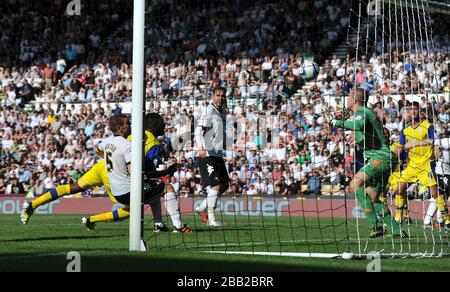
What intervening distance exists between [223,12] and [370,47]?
6836 millimetres

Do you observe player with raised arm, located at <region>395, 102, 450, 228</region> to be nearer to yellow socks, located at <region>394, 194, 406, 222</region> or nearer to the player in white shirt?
yellow socks, located at <region>394, 194, 406, 222</region>

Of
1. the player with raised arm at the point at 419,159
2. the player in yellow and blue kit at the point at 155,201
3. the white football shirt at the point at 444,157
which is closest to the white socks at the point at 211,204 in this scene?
the player in yellow and blue kit at the point at 155,201

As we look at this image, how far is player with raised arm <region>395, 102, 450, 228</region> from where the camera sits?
17.7m

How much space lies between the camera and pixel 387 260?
11211 mm

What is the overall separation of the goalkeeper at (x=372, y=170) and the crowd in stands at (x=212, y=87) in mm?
2915

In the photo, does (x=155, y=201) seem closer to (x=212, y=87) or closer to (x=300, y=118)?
(x=300, y=118)

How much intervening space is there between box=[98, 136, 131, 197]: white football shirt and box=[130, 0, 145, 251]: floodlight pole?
239 centimetres

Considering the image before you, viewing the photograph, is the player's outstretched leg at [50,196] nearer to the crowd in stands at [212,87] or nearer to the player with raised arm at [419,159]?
the crowd in stands at [212,87]

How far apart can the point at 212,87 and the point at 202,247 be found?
12655mm

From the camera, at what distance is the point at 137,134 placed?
11547mm

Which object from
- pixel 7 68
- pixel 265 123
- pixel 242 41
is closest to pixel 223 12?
pixel 242 41

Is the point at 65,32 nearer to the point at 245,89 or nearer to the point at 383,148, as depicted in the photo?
the point at 245,89

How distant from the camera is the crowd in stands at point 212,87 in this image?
2292cm

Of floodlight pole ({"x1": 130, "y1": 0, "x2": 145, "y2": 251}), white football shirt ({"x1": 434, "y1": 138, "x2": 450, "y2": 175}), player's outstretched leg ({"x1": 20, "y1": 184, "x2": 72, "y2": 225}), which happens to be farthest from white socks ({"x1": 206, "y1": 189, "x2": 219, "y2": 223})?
floodlight pole ({"x1": 130, "y1": 0, "x2": 145, "y2": 251})
